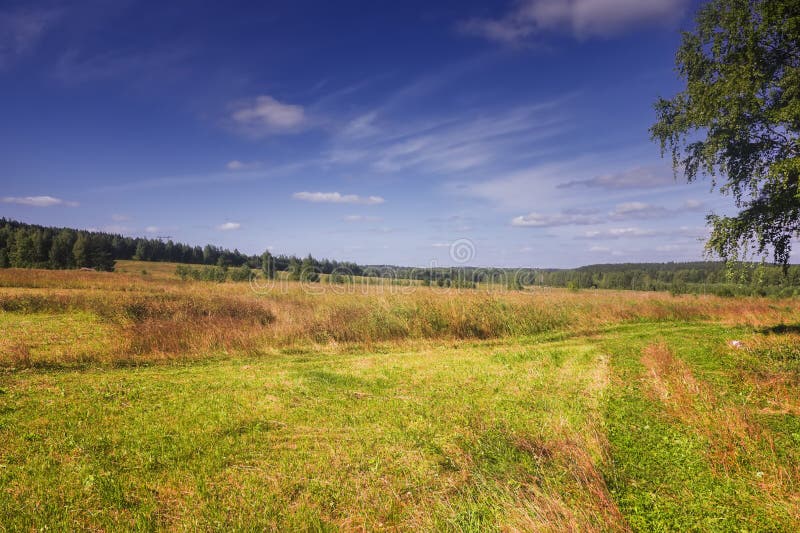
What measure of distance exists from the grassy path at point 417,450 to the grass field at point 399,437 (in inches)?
1.0

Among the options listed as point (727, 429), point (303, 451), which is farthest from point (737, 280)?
point (303, 451)

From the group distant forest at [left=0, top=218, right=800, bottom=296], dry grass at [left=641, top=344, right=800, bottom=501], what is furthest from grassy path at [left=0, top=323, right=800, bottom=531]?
distant forest at [left=0, top=218, right=800, bottom=296]

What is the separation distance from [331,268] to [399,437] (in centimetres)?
7126

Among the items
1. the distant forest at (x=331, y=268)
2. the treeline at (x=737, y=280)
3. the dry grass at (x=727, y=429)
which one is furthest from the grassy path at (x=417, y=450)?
the distant forest at (x=331, y=268)

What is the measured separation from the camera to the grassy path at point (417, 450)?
3.29 m

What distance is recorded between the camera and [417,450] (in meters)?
4.89

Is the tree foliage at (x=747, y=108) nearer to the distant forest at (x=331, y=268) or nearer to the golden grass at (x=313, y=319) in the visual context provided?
the distant forest at (x=331, y=268)

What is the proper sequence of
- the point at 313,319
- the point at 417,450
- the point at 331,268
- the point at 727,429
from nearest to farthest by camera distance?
the point at 727,429
the point at 417,450
the point at 313,319
the point at 331,268

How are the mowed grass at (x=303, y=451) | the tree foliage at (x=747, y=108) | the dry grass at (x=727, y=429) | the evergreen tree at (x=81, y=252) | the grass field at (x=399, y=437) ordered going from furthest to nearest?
1. the evergreen tree at (x=81, y=252)
2. the tree foliage at (x=747, y=108)
3. the mowed grass at (x=303, y=451)
4. the grass field at (x=399, y=437)
5. the dry grass at (x=727, y=429)

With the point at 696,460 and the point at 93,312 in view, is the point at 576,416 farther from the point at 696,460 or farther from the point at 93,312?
the point at 93,312

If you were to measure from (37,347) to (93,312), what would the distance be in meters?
7.04

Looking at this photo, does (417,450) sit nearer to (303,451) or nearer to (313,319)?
(303,451)

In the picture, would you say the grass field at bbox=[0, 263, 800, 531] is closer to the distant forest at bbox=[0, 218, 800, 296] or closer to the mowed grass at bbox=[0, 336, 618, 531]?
the mowed grass at bbox=[0, 336, 618, 531]

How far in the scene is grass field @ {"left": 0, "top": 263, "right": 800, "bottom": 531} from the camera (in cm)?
337
